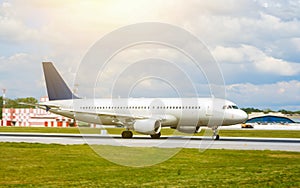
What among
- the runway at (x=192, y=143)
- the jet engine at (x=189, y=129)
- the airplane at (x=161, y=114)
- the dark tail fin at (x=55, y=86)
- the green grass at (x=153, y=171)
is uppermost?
the dark tail fin at (x=55, y=86)

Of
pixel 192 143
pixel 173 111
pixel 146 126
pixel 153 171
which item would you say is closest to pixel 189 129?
pixel 173 111

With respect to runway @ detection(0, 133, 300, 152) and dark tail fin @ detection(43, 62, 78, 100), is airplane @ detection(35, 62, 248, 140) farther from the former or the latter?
dark tail fin @ detection(43, 62, 78, 100)

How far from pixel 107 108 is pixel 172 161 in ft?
91.1

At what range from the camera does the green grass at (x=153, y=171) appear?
50.4 ft

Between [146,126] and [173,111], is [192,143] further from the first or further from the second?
[173,111]

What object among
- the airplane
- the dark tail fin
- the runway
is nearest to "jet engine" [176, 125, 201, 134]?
the airplane

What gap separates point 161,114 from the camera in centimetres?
4434

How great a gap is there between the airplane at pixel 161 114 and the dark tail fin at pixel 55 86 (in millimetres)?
4076

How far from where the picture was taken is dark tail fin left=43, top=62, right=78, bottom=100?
5561 cm

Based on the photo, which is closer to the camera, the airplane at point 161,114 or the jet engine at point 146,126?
the jet engine at point 146,126

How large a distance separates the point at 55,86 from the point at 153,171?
3933 cm

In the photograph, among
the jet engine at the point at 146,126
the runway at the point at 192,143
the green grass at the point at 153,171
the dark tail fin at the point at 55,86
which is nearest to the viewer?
the green grass at the point at 153,171

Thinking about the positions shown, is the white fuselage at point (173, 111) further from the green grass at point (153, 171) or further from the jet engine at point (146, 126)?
the green grass at point (153, 171)

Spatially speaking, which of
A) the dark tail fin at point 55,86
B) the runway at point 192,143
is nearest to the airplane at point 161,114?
the runway at point 192,143
